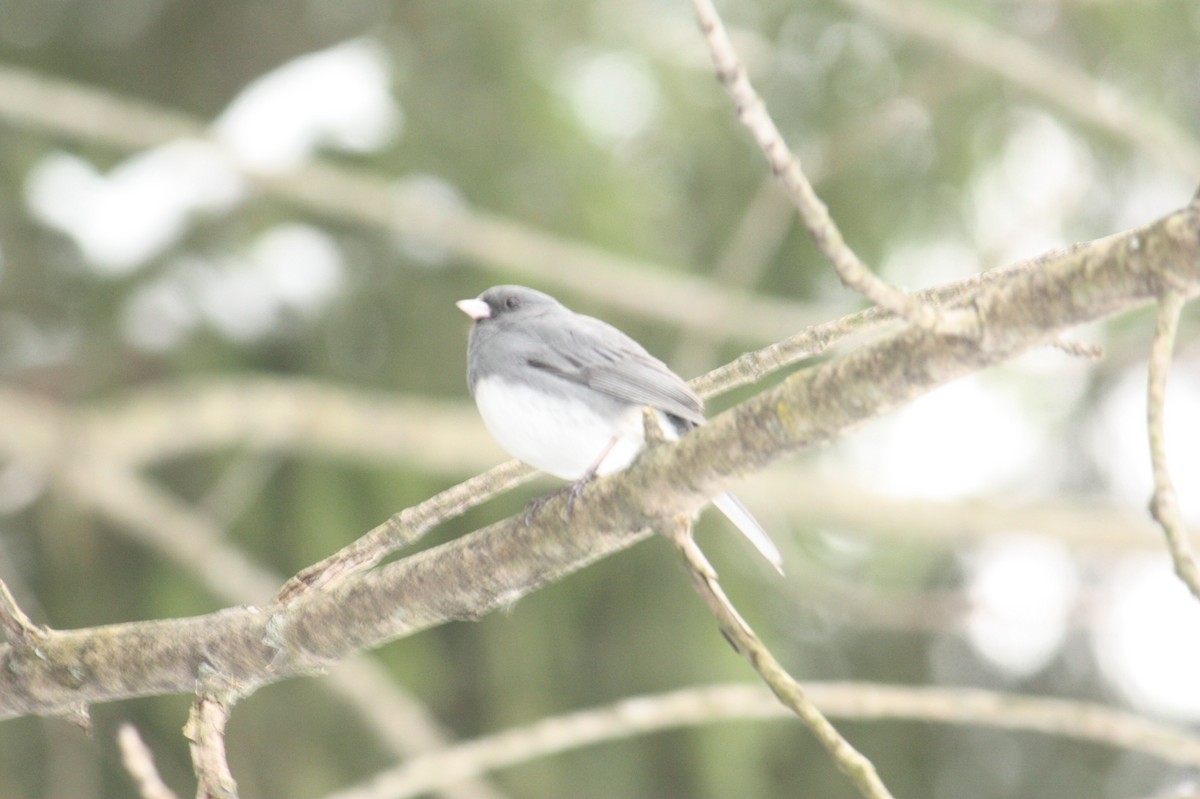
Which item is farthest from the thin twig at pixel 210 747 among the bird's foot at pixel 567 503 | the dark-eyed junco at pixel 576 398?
the dark-eyed junco at pixel 576 398

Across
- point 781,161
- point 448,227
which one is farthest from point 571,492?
point 448,227

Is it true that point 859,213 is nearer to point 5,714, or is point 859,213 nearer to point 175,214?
point 175,214

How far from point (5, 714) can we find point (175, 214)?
6.68 ft

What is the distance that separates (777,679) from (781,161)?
0.44 metres

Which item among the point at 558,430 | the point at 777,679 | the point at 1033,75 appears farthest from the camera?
the point at 1033,75

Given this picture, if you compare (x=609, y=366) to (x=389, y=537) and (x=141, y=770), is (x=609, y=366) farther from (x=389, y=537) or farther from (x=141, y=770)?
(x=141, y=770)

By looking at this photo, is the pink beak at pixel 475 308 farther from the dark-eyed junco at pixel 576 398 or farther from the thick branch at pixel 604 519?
the thick branch at pixel 604 519

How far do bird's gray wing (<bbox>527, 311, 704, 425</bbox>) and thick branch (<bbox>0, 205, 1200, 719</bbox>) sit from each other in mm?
440

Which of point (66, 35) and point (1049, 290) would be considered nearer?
point (1049, 290)

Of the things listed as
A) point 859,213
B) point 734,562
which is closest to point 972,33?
point 859,213

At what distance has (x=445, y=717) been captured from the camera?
131 inches

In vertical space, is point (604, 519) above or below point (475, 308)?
below

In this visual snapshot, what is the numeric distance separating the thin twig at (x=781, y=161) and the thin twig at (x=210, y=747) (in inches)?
28.6

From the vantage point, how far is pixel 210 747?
4.12 ft
